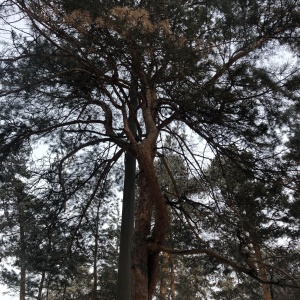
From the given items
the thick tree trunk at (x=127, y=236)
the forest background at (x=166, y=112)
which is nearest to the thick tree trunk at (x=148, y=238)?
the forest background at (x=166, y=112)

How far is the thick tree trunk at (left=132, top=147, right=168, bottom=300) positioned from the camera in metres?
4.96

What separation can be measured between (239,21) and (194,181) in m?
2.85

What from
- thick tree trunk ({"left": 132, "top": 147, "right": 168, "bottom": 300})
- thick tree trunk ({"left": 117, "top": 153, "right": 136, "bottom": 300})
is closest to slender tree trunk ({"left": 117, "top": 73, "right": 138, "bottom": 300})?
thick tree trunk ({"left": 117, "top": 153, "right": 136, "bottom": 300})

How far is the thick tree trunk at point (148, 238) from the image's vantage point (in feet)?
16.3

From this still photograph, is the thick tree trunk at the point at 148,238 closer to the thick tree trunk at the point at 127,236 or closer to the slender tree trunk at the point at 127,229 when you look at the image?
the slender tree trunk at the point at 127,229

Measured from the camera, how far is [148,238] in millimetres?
5250

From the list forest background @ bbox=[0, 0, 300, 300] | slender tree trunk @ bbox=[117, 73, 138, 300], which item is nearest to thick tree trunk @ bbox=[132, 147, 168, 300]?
forest background @ bbox=[0, 0, 300, 300]

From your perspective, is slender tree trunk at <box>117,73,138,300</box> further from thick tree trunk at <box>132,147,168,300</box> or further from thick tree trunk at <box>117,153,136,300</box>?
thick tree trunk at <box>132,147,168,300</box>

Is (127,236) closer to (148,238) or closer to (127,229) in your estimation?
(127,229)

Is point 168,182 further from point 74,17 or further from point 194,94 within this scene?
point 74,17

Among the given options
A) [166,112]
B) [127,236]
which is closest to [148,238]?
[127,236]

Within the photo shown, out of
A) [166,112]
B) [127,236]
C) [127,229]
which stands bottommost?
[127,236]

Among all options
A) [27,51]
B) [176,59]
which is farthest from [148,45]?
[27,51]

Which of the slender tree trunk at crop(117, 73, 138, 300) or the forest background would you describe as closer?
the forest background
